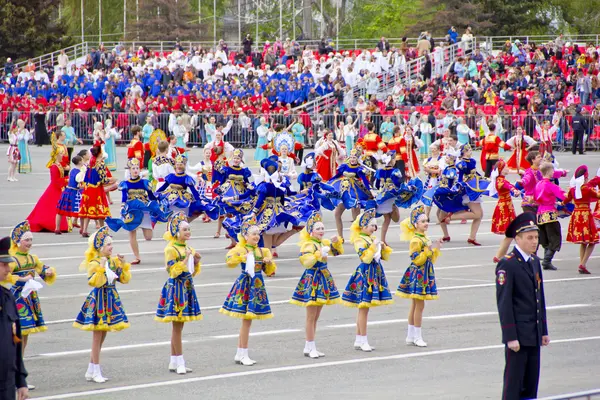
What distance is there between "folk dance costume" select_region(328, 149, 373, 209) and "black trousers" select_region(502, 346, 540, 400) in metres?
10.8

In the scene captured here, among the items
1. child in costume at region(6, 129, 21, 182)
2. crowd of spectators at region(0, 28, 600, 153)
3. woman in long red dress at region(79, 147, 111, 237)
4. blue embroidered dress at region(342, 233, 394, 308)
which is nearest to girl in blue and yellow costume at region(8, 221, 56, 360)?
blue embroidered dress at region(342, 233, 394, 308)

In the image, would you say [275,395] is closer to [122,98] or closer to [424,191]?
[424,191]

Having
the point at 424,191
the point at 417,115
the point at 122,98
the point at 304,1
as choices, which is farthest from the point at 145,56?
the point at 424,191

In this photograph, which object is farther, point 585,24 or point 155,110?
point 585,24

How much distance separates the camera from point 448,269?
18000 millimetres

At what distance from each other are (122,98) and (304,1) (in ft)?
66.0

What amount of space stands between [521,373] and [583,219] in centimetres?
854

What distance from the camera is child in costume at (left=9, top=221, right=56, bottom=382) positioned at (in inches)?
428

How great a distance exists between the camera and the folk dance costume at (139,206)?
18312mm

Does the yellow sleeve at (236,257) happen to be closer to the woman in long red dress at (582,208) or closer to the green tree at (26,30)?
the woman in long red dress at (582,208)

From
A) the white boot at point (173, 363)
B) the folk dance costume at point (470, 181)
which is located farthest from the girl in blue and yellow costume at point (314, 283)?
the folk dance costume at point (470, 181)

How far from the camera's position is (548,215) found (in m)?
17.3

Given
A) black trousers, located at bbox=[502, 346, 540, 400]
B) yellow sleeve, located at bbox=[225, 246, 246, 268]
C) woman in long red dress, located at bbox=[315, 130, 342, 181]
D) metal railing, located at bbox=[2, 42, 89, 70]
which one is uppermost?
metal railing, located at bbox=[2, 42, 89, 70]

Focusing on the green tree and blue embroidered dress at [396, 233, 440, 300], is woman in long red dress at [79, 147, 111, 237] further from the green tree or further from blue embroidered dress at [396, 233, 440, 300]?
the green tree
